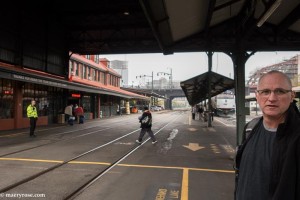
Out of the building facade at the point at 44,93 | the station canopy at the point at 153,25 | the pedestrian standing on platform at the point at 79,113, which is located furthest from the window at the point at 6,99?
the pedestrian standing on platform at the point at 79,113

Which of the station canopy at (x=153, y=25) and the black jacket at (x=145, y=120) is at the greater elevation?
the station canopy at (x=153, y=25)

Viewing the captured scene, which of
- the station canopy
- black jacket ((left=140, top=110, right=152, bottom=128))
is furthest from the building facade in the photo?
black jacket ((left=140, top=110, right=152, bottom=128))

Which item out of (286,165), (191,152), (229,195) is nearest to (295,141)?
(286,165)

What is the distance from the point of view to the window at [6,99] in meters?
19.6

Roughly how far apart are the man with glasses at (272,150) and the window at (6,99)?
1984 cm

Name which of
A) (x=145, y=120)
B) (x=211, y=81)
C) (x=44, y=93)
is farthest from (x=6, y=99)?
(x=211, y=81)

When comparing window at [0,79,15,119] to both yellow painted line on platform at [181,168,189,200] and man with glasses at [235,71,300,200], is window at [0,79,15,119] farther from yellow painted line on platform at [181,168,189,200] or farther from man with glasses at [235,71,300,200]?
man with glasses at [235,71,300,200]

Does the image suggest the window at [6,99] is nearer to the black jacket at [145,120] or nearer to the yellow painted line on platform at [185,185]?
the black jacket at [145,120]

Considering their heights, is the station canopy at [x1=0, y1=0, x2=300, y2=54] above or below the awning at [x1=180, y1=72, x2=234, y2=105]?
above

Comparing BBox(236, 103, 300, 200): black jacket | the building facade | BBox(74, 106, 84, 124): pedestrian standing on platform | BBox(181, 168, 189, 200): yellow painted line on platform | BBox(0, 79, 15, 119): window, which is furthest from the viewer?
BBox(74, 106, 84, 124): pedestrian standing on platform

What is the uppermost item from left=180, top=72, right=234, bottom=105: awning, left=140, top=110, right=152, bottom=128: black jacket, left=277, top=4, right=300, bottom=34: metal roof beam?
left=277, top=4, right=300, bottom=34: metal roof beam

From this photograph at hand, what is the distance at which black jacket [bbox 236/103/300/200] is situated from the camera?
1.81 meters

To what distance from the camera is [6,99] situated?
2009cm

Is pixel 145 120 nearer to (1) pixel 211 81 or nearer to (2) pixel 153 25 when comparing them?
(2) pixel 153 25
